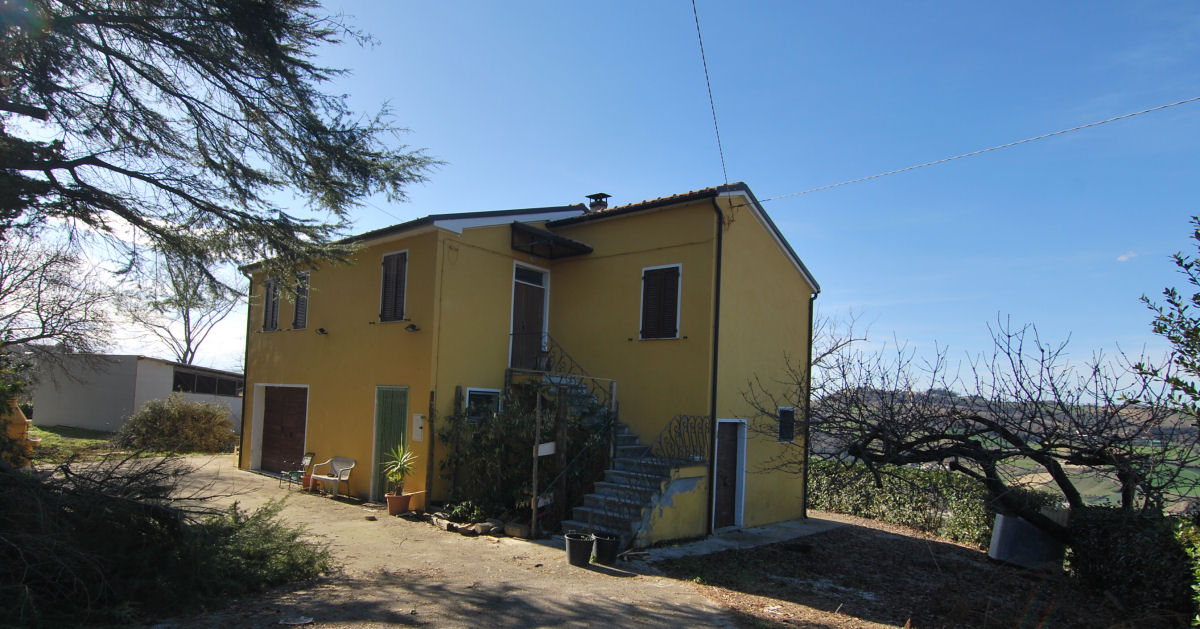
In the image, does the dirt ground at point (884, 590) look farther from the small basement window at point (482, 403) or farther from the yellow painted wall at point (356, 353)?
the yellow painted wall at point (356, 353)

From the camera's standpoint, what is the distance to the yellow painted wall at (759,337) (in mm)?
11539

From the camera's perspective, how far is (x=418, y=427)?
11.3m

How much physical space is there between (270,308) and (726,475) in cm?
1152

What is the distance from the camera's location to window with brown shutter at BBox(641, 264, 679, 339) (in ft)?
37.9

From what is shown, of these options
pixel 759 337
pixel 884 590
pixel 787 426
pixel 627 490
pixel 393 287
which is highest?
pixel 393 287

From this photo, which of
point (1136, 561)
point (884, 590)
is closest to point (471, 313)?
point (884, 590)

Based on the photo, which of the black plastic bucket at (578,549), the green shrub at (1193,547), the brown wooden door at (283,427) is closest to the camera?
the green shrub at (1193,547)

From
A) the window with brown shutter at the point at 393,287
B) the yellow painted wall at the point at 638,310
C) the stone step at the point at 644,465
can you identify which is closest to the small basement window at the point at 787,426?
the yellow painted wall at the point at 638,310

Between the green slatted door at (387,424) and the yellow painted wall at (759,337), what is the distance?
5.72 meters

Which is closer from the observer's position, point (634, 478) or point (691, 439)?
point (634, 478)

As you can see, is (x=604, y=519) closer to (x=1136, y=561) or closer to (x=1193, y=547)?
(x=1136, y=561)

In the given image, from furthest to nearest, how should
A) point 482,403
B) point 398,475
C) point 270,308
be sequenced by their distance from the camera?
point 270,308
point 482,403
point 398,475

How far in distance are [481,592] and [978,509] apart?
9.91 m

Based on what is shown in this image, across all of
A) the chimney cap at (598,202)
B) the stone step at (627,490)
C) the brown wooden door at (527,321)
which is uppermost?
the chimney cap at (598,202)
